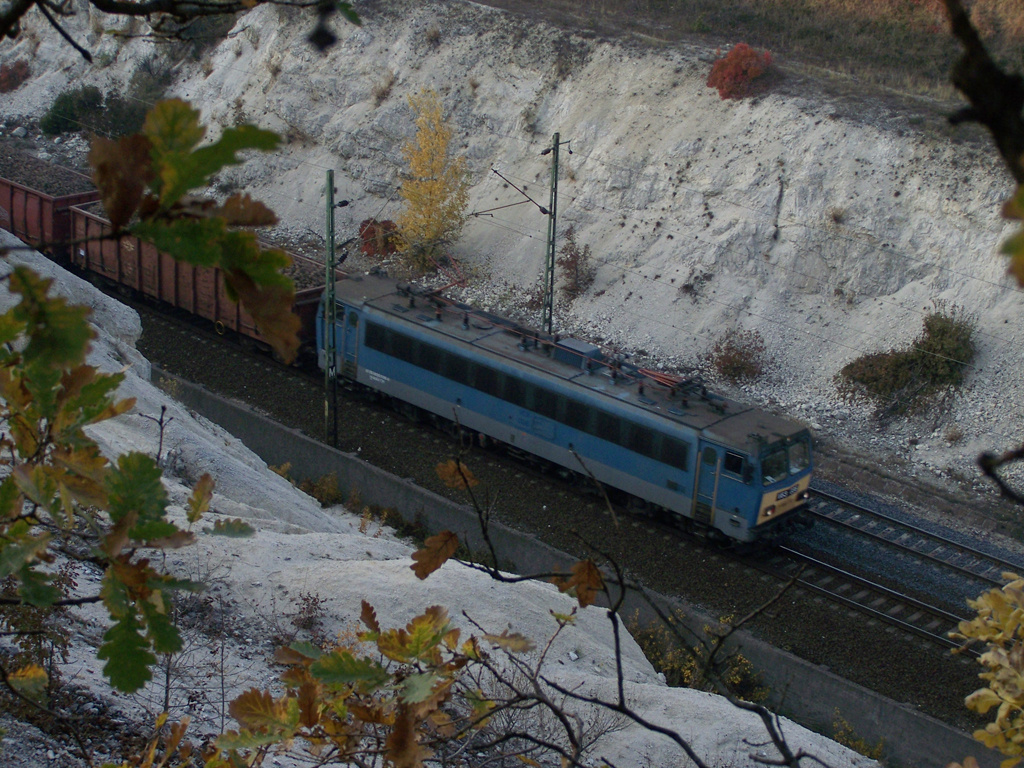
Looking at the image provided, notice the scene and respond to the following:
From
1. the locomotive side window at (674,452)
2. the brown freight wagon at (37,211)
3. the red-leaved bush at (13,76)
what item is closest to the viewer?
the locomotive side window at (674,452)

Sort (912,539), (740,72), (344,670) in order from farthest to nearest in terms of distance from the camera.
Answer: (740,72) → (912,539) → (344,670)

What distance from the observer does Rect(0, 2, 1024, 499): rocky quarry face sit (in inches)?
933

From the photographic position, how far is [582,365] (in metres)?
17.3

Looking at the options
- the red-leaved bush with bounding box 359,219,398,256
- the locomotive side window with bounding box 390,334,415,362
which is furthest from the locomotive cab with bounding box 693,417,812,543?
the red-leaved bush with bounding box 359,219,398,256

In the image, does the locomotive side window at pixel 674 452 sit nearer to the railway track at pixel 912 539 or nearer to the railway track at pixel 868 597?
the railway track at pixel 868 597

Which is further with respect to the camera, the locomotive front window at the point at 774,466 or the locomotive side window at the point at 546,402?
the locomotive side window at the point at 546,402

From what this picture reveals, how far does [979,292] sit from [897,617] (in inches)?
483

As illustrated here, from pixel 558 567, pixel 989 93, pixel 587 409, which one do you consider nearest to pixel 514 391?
pixel 587 409

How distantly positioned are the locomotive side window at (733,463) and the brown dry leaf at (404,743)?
1245cm

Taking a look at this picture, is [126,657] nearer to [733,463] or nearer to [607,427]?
[733,463]

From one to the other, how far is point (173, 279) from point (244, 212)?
75.6ft

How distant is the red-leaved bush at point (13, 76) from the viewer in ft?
148

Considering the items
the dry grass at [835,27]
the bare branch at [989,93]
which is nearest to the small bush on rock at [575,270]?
the dry grass at [835,27]

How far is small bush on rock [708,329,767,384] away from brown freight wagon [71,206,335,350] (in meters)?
9.91
